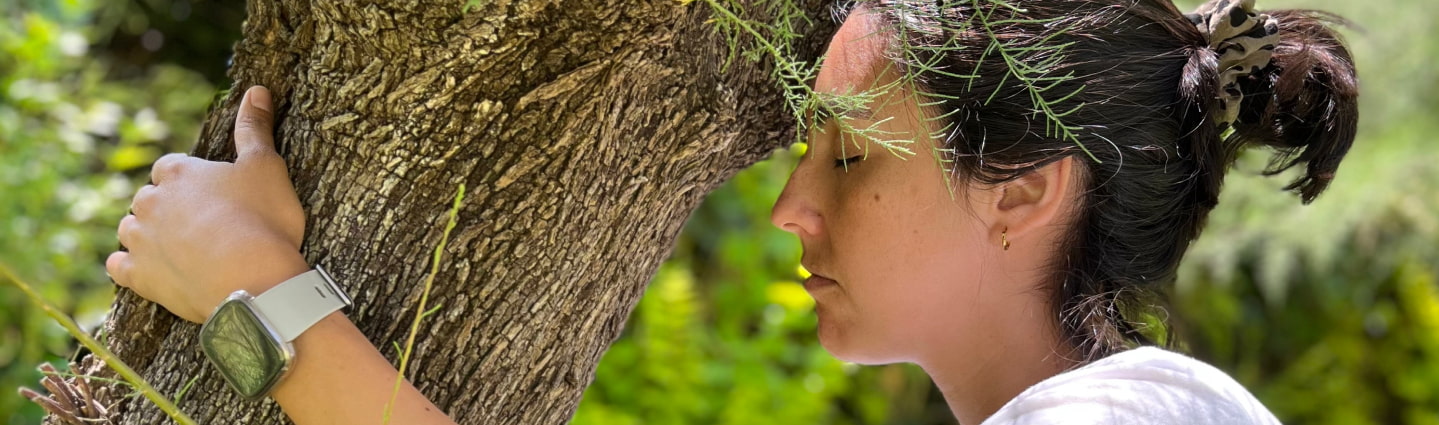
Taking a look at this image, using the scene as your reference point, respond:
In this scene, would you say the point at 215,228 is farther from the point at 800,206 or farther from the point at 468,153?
the point at 800,206

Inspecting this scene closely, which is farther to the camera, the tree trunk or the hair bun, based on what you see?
the hair bun

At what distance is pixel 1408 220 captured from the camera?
11.8ft

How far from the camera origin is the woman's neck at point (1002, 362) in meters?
1.19

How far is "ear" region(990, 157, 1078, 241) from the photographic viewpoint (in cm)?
112

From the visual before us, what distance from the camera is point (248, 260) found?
0.95 meters

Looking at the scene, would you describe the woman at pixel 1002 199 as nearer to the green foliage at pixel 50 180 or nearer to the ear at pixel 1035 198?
the ear at pixel 1035 198

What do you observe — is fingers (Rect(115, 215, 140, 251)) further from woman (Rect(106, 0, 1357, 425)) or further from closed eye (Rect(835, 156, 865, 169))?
closed eye (Rect(835, 156, 865, 169))

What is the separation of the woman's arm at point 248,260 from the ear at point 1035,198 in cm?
57

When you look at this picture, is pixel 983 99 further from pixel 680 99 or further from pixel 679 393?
pixel 679 393

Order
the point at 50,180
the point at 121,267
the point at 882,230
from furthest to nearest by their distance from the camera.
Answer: the point at 50,180 < the point at 882,230 < the point at 121,267

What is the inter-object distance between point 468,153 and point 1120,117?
62cm

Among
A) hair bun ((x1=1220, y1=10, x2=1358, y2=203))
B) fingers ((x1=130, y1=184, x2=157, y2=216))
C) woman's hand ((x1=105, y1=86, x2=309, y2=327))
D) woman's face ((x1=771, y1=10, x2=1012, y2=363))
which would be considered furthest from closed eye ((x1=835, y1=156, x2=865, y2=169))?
fingers ((x1=130, y1=184, x2=157, y2=216))

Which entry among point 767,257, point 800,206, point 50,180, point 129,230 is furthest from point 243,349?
point 767,257

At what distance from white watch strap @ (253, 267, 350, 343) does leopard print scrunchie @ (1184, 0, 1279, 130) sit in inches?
34.3
